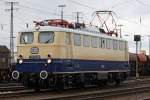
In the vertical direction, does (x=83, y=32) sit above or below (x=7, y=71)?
above

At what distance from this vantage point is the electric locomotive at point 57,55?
2394 cm

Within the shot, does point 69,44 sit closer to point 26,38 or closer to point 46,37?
point 46,37

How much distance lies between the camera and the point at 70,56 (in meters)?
24.8

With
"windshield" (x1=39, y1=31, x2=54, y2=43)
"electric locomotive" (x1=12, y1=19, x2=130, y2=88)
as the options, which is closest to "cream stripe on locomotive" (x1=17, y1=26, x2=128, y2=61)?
"electric locomotive" (x1=12, y1=19, x2=130, y2=88)

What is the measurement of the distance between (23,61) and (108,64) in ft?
23.2

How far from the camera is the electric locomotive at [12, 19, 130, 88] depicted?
23.9m

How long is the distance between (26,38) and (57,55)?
7.24 feet

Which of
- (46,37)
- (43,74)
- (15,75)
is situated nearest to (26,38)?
(46,37)

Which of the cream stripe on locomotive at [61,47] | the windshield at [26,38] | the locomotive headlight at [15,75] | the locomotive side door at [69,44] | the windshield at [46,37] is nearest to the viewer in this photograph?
the cream stripe on locomotive at [61,47]

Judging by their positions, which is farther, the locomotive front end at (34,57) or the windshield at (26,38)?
the windshield at (26,38)

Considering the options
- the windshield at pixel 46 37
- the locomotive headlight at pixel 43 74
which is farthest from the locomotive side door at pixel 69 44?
the locomotive headlight at pixel 43 74

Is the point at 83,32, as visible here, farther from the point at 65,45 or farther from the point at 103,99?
the point at 103,99

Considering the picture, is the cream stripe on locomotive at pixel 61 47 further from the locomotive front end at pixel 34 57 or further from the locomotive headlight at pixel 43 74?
the locomotive headlight at pixel 43 74

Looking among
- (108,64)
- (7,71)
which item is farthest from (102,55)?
(7,71)
